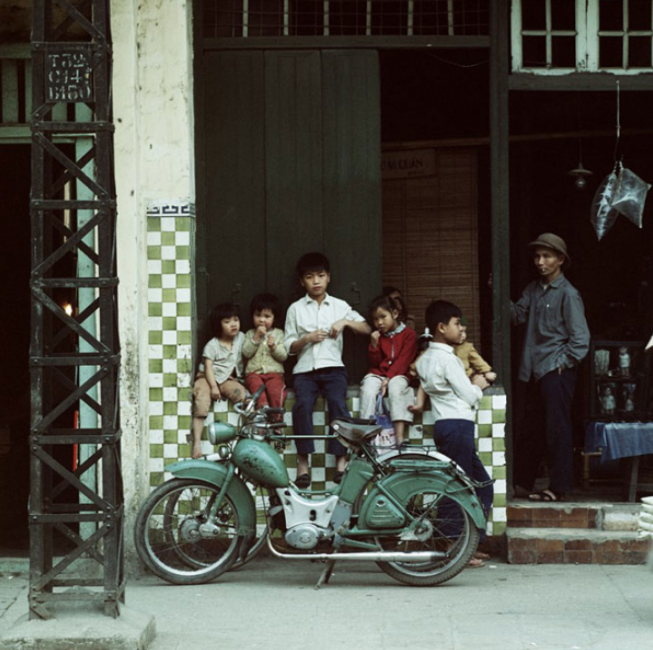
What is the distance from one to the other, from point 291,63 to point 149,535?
3639mm

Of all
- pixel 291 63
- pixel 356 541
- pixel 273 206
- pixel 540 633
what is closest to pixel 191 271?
pixel 273 206

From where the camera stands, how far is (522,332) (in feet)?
35.2

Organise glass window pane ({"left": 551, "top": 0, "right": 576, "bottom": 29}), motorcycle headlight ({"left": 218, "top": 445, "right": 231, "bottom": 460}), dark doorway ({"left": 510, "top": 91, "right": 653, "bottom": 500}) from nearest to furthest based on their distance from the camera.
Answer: motorcycle headlight ({"left": 218, "top": 445, "right": 231, "bottom": 460}) < glass window pane ({"left": 551, "top": 0, "right": 576, "bottom": 29}) < dark doorway ({"left": 510, "top": 91, "right": 653, "bottom": 500})

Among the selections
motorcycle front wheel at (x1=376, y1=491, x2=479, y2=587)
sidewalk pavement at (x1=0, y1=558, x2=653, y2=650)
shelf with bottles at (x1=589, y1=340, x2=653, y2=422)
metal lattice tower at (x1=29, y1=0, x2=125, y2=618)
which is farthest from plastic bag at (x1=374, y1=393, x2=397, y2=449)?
metal lattice tower at (x1=29, y1=0, x2=125, y2=618)

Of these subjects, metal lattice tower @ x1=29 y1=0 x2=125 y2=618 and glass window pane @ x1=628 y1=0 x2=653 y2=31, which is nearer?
metal lattice tower @ x1=29 y1=0 x2=125 y2=618

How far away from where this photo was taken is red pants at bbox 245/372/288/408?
8766 mm

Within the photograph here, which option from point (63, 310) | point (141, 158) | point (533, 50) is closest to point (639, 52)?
point (533, 50)

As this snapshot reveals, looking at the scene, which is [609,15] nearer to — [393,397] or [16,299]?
[393,397]

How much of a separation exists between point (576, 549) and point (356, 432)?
196cm

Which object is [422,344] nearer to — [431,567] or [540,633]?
[431,567]

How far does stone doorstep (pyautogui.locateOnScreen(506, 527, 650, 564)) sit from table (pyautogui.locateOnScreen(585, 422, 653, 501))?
1.81 feet

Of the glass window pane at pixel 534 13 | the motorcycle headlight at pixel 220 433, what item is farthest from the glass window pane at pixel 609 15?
the motorcycle headlight at pixel 220 433

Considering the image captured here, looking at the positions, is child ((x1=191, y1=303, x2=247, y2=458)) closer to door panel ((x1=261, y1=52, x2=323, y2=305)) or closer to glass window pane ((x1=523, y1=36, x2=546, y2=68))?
door panel ((x1=261, y1=52, x2=323, y2=305))

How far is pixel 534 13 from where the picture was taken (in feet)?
29.7
